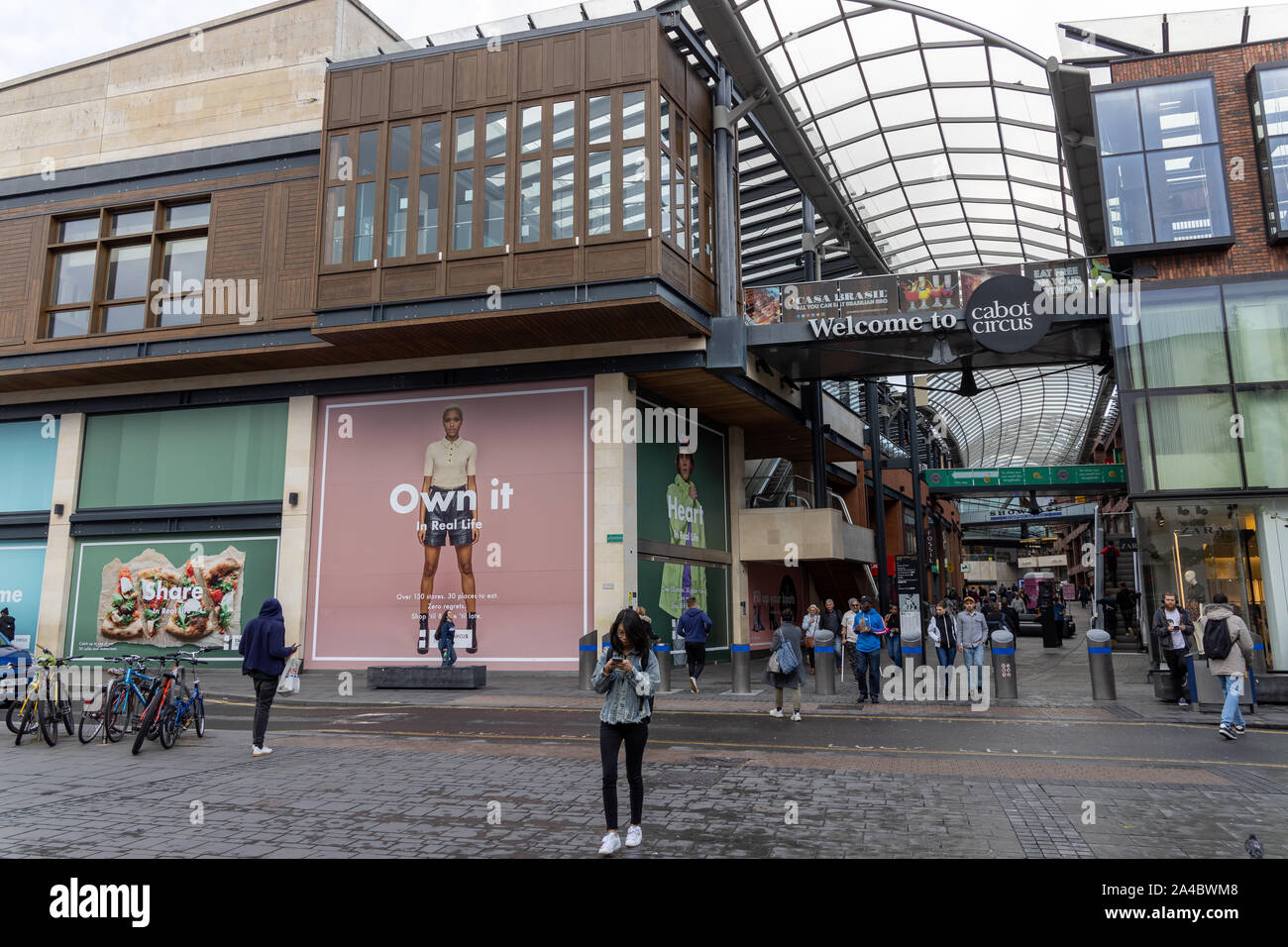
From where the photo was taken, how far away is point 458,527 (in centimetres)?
2141

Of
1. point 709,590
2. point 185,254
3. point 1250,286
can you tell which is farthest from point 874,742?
point 185,254

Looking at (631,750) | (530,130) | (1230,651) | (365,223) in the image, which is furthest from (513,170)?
(631,750)

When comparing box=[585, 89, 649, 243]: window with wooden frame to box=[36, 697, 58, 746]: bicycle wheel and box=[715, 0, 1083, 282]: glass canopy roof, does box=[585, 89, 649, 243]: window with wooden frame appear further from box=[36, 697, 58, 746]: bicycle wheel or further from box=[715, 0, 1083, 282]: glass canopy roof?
box=[36, 697, 58, 746]: bicycle wheel

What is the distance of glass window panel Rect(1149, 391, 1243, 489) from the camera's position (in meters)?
15.9

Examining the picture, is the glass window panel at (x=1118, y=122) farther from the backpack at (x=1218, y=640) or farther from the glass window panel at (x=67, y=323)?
the glass window panel at (x=67, y=323)

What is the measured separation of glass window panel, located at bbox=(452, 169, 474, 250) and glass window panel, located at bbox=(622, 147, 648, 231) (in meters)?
3.66

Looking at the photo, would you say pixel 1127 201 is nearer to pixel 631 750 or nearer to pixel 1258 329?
pixel 1258 329

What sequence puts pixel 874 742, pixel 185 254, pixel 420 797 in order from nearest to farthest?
pixel 420 797 → pixel 874 742 → pixel 185 254

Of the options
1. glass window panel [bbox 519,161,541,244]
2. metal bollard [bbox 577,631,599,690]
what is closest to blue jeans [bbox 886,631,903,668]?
metal bollard [bbox 577,631,599,690]

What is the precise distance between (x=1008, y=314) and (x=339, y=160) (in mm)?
16048

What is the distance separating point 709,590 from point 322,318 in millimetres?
12359

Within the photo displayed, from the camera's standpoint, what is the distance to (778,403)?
25.4 metres

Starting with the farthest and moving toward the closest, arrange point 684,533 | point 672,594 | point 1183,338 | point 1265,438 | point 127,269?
1. point 127,269
2. point 684,533
3. point 672,594
4. point 1183,338
5. point 1265,438
